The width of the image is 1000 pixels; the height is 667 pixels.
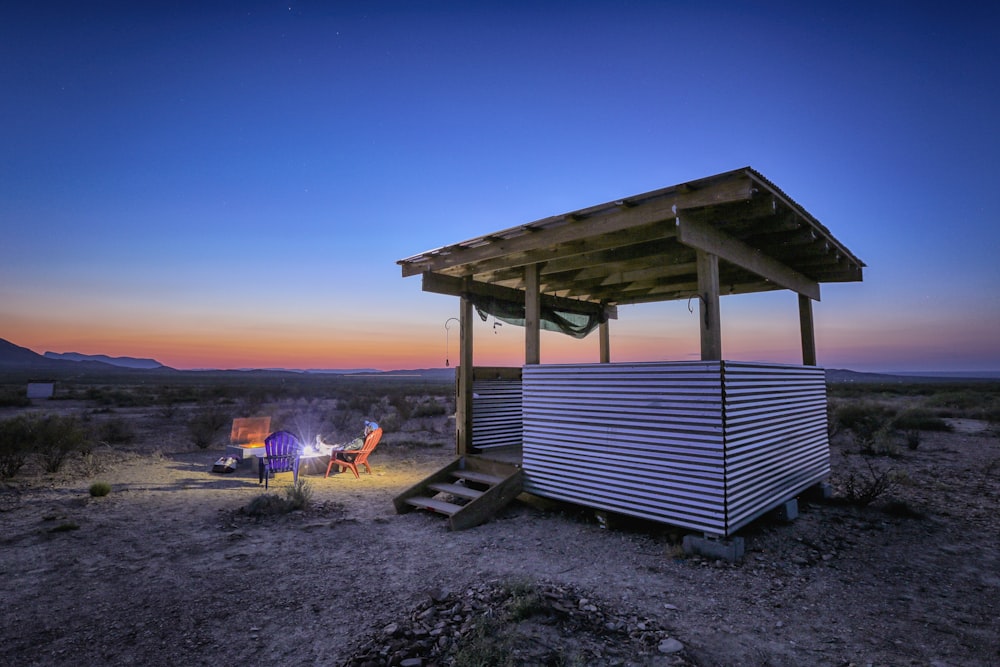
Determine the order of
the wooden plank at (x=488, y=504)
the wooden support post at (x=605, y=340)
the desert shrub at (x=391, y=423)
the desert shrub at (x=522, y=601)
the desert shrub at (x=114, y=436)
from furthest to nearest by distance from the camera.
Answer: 1. the desert shrub at (x=391, y=423)
2. the desert shrub at (x=114, y=436)
3. the wooden support post at (x=605, y=340)
4. the wooden plank at (x=488, y=504)
5. the desert shrub at (x=522, y=601)

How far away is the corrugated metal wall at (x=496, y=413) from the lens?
302 inches

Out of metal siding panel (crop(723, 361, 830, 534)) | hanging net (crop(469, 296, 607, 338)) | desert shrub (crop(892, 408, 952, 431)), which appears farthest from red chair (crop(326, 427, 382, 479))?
desert shrub (crop(892, 408, 952, 431))

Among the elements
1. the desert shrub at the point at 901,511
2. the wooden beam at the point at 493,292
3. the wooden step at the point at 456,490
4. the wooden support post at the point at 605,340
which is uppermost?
the wooden beam at the point at 493,292

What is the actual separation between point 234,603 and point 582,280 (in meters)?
6.38

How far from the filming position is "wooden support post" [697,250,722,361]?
4879 mm

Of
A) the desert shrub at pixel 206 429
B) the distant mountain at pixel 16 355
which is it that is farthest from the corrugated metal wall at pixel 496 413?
the distant mountain at pixel 16 355

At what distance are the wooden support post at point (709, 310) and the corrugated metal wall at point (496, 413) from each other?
380 centimetres

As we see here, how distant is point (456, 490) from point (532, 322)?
2566mm

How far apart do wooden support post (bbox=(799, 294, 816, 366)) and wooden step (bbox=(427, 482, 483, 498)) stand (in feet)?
18.7

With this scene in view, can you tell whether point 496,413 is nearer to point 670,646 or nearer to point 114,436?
point 670,646

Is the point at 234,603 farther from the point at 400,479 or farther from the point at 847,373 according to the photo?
the point at 847,373

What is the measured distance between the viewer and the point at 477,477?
22.4ft

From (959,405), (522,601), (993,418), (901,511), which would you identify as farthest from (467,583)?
(959,405)

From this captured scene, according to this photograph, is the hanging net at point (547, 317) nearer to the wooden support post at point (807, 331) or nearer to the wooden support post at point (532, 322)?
the wooden support post at point (532, 322)
